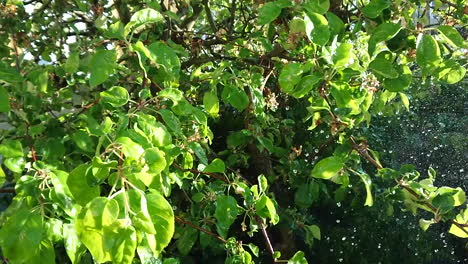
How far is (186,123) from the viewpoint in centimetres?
182

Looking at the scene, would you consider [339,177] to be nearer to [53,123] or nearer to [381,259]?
[53,123]

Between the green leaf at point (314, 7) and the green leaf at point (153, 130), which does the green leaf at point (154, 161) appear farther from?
the green leaf at point (314, 7)

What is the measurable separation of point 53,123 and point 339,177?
0.82 m

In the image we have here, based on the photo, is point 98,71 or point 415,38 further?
point 415,38

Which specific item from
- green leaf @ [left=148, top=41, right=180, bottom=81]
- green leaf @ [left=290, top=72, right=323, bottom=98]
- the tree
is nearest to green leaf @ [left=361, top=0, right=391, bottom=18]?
the tree

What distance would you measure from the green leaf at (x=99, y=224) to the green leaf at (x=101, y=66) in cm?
51

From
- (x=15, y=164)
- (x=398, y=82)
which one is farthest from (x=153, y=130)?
(x=398, y=82)

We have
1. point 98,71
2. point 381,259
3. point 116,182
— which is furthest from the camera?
point 381,259

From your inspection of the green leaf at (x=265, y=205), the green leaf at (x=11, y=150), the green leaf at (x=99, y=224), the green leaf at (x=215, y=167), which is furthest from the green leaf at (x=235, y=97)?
the green leaf at (x=99, y=224)

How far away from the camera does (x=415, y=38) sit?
4.69ft

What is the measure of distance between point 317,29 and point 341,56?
0.08 metres

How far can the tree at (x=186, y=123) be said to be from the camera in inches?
Result: 39.2

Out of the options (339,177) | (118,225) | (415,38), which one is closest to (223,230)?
(339,177)

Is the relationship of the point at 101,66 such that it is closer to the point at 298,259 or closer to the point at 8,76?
the point at 8,76
